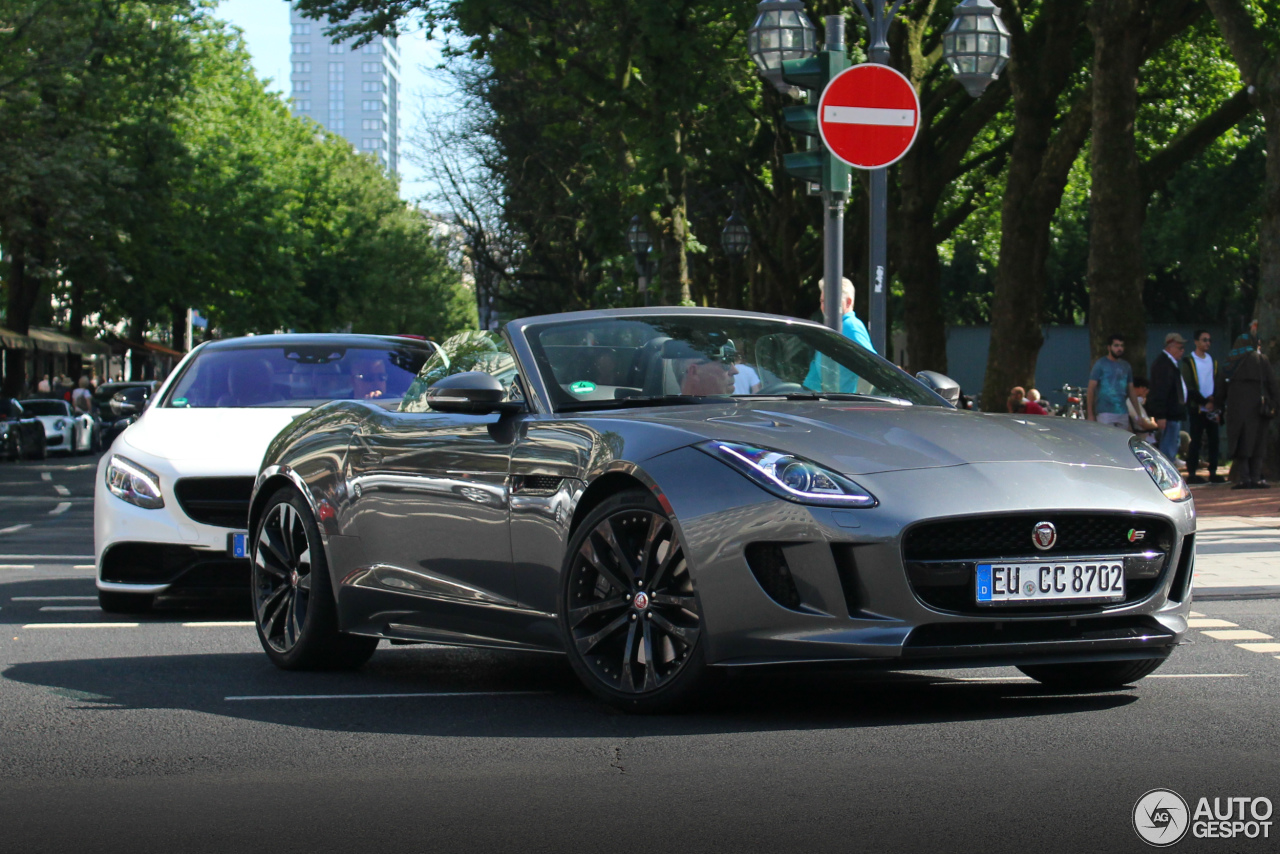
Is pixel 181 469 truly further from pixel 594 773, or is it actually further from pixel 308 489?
pixel 594 773

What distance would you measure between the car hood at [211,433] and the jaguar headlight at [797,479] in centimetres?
453

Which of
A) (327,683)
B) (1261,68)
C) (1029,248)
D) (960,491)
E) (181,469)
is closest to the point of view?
(960,491)

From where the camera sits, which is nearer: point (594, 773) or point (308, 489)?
point (594, 773)

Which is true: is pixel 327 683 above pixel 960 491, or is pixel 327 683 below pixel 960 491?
below

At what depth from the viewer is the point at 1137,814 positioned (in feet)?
14.3

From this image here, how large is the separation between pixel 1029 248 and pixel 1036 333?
1.18 m

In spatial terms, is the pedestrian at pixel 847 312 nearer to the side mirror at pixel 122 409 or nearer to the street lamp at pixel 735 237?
the side mirror at pixel 122 409

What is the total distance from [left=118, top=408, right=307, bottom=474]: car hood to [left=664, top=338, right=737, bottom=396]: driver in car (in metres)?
3.54

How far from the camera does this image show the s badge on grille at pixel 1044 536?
5527 mm

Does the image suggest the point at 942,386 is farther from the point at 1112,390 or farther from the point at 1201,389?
→ the point at 1201,389

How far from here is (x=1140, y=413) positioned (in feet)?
63.9

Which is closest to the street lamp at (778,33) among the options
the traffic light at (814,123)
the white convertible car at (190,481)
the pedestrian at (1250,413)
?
the traffic light at (814,123)

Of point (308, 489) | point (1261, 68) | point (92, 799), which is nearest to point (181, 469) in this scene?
point (308, 489)

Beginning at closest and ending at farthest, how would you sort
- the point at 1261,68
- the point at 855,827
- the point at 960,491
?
the point at 855,827 < the point at 960,491 < the point at 1261,68
